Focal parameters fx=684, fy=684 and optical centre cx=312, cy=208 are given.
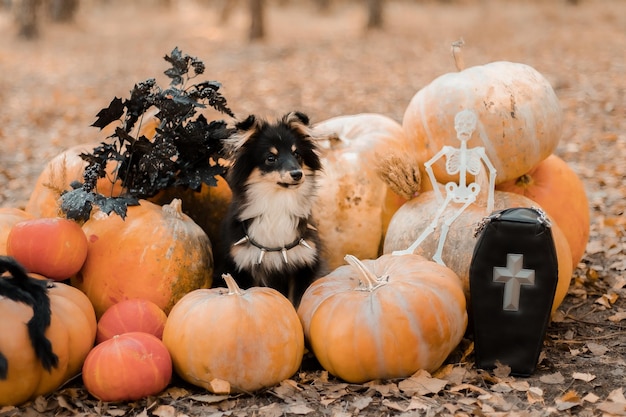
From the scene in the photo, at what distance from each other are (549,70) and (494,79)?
8.30 metres

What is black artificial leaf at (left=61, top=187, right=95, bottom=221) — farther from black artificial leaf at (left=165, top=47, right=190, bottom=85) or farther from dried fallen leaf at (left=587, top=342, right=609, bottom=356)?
dried fallen leaf at (left=587, top=342, right=609, bottom=356)

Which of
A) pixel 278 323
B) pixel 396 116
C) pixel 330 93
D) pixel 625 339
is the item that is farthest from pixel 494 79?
pixel 330 93

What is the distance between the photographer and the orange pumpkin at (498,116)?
4.06 metres

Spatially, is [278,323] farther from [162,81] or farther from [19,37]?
[19,37]

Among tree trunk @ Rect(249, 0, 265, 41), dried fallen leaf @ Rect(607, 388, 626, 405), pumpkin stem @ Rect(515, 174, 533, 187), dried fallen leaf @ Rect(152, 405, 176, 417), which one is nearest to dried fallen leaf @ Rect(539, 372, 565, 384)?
dried fallen leaf @ Rect(607, 388, 626, 405)

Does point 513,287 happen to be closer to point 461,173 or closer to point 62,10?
point 461,173

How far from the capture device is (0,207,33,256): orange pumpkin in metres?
3.79

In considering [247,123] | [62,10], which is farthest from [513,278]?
[62,10]

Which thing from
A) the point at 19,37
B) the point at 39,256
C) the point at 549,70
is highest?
the point at 19,37

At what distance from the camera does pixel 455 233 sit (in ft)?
12.5

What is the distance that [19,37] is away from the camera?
18.6 m

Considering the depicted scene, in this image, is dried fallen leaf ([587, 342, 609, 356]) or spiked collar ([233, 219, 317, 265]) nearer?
dried fallen leaf ([587, 342, 609, 356])

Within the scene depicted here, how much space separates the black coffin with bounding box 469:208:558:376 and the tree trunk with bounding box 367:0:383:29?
50.1ft

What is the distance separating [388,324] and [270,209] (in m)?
0.97
